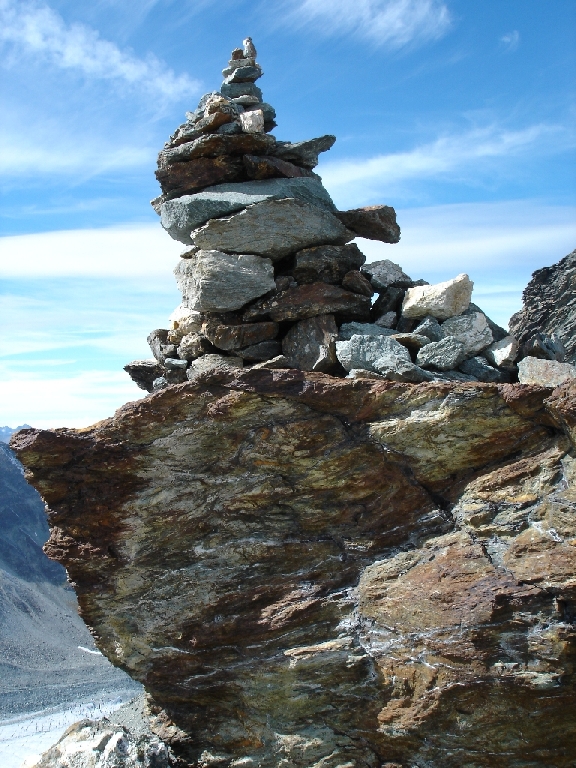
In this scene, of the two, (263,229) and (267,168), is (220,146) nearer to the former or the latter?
(267,168)

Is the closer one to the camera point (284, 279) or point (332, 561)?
point (332, 561)

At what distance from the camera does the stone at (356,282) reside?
14.3 metres

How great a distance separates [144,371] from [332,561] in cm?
A: 756

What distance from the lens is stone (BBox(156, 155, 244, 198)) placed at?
1483 centimetres

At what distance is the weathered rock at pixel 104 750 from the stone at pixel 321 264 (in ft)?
33.5

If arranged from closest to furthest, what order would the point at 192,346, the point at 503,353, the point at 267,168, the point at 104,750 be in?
the point at 104,750
the point at 503,353
the point at 267,168
the point at 192,346

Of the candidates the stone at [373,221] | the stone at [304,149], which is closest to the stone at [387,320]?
the stone at [373,221]

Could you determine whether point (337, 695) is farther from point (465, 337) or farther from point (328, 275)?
point (328, 275)

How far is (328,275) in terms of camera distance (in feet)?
46.9

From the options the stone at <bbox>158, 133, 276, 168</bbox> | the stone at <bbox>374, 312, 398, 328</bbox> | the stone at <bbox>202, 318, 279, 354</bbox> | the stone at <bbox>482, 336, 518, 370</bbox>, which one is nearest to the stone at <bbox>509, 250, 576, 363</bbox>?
the stone at <bbox>482, 336, 518, 370</bbox>

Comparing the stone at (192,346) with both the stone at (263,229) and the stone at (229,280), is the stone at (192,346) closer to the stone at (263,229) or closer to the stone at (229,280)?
the stone at (229,280)

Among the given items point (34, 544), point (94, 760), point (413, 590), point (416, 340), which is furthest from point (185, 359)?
point (34, 544)

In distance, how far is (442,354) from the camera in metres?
12.9

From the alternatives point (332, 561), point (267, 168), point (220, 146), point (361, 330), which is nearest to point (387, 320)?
point (361, 330)
